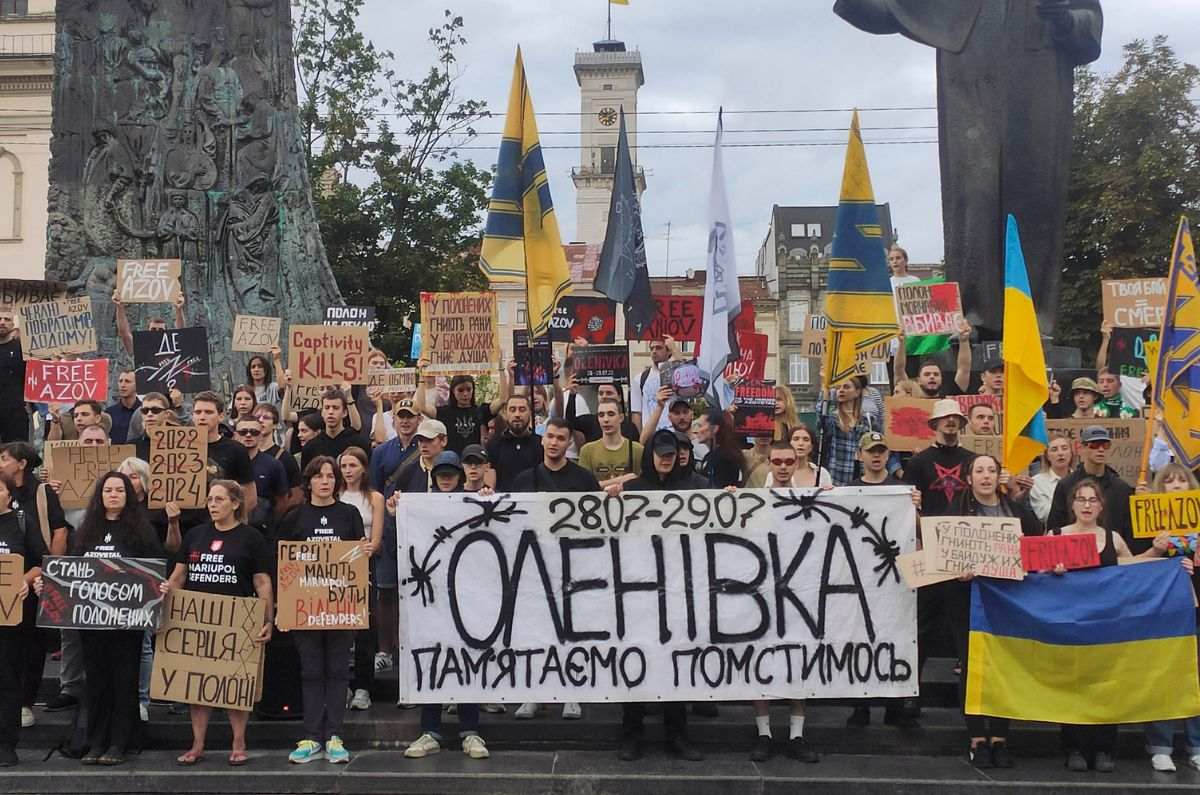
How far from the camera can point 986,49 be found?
12.9m

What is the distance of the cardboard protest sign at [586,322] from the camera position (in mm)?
13672

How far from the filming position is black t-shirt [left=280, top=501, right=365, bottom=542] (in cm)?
766

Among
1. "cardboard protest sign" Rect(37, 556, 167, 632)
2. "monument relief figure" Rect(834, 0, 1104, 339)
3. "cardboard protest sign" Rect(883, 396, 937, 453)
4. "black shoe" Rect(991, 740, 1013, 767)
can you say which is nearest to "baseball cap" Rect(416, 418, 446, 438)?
"cardboard protest sign" Rect(37, 556, 167, 632)

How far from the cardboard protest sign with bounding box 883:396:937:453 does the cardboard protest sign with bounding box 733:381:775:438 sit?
4.57ft

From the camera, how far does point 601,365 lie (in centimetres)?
1070

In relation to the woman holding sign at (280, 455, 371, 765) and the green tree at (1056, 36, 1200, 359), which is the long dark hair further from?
the green tree at (1056, 36, 1200, 359)

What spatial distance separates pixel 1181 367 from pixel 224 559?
6.18 m

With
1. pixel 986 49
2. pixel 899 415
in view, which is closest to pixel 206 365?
pixel 899 415

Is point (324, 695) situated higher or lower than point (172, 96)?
lower

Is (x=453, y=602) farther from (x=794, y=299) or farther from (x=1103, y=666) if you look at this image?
(x=794, y=299)

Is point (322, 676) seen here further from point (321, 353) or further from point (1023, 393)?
point (1023, 393)

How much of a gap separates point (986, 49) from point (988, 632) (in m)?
7.45

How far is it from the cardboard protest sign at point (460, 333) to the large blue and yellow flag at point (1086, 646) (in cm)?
498

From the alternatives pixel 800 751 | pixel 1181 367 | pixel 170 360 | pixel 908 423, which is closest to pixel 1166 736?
pixel 800 751
